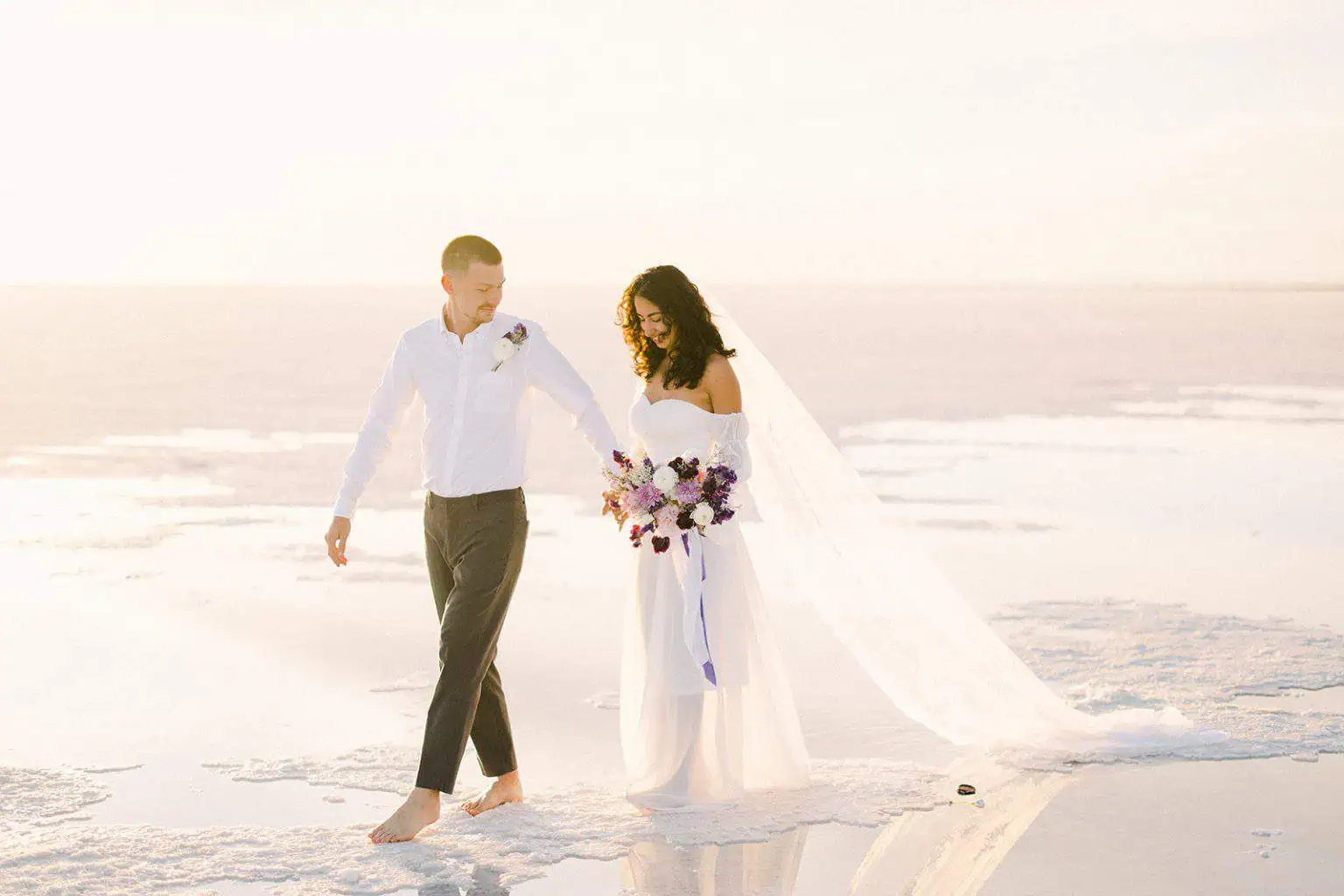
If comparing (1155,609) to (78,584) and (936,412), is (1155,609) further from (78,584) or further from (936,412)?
(936,412)

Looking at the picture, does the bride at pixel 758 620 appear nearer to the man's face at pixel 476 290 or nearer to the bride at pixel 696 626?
the bride at pixel 696 626

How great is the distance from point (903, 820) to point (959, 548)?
6788mm

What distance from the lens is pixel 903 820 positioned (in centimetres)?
600

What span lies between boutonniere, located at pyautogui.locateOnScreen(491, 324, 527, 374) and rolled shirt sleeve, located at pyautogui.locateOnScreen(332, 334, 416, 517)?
0.37 m

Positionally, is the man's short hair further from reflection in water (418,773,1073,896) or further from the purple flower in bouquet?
reflection in water (418,773,1073,896)

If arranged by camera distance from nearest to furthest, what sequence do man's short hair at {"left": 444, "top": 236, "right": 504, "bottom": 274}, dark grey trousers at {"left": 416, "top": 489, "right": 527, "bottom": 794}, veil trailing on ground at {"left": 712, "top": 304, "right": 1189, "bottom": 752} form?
1. dark grey trousers at {"left": 416, "top": 489, "right": 527, "bottom": 794}
2. man's short hair at {"left": 444, "top": 236, "right": 504, "bottom": 274}
3. veil trailing on ground at {"left": 712, "top": 304, "right": 1189, "bottom": 752}

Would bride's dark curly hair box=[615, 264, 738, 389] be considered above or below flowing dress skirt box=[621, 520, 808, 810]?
above

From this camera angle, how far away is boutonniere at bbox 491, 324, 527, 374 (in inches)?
239

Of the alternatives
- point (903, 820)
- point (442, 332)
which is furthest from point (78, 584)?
point (903, 820)

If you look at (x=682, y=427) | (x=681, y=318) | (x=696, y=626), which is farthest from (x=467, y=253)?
(x=696, y=626)

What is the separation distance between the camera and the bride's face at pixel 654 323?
6.30 meters

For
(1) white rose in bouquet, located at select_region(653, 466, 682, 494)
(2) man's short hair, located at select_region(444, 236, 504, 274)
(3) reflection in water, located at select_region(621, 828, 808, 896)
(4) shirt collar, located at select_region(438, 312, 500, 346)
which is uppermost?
(2) man's short hair, located at select_region(444, 236, 504, 274)

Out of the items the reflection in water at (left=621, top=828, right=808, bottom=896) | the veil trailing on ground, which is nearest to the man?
the reflection in water at (left=621, top=828, right=808, bottom=896)

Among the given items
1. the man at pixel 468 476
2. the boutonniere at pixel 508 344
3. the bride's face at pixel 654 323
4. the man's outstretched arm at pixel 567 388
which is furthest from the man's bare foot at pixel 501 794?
the bride's face at pixel 654 323
